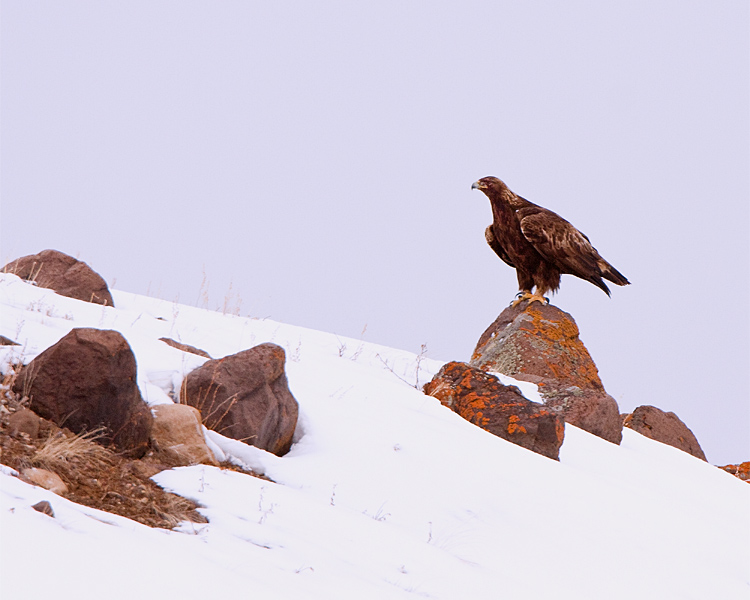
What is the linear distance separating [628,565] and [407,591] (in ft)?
5.56

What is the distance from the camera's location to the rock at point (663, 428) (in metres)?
8.83

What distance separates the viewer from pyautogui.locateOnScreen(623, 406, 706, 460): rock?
883cm

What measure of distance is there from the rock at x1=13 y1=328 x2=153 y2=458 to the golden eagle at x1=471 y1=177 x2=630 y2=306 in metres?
6.72

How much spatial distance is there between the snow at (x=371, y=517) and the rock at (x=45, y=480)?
0.19 m

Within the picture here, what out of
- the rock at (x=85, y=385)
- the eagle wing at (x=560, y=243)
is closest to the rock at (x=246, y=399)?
the rock at (x=85, y=385)

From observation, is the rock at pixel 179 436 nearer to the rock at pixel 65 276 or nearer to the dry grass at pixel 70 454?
the dry grass at pixel 70 454

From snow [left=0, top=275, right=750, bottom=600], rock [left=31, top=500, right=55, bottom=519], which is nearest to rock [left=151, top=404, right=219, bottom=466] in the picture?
snow [left=0, top=275, right=750, bottom=600]

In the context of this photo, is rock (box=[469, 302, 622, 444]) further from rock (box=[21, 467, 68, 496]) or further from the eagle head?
rock (box=[21, 467, 68, 496])

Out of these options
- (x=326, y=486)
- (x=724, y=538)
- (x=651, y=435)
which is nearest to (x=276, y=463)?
(x=326, y=486)

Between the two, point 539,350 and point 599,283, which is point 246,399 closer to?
point 539,350

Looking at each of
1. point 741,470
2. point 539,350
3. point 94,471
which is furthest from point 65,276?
point 741,470

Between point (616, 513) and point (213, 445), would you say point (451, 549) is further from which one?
point (616, 513)

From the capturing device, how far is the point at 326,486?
3820mm

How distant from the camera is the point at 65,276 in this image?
23.8ft
